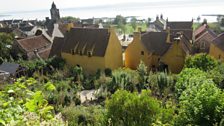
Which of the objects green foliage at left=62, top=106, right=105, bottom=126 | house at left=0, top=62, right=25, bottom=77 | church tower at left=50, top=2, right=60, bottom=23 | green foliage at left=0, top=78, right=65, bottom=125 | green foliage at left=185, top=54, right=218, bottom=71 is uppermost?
church tower at left=50, top=2, right=60, bottom=23

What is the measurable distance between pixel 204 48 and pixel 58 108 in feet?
66.1

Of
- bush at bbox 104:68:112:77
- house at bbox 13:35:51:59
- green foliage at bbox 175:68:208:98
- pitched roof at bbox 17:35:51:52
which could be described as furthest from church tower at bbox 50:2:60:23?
green foliage at bbox 175:68:208:98

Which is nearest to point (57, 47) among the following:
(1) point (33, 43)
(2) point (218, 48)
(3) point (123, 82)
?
(1) point (33, 43)

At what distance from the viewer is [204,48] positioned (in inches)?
1284

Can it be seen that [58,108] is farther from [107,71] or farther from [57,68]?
[57,68]

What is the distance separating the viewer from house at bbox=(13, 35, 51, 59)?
1432 inches

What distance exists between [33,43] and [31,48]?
137 cm

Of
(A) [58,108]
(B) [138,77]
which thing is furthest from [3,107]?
(B) [138,77]

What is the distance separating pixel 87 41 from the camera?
29.7 m

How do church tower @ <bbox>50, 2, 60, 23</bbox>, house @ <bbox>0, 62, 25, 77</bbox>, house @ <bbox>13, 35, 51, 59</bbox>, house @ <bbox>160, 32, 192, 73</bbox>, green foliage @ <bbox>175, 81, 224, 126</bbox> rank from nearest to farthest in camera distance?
green foliage @ <bbox>175, 81, 224, 126</bbox>, house @ <bbox>160, 32, 192, 73</bbox>, house @ <bbox>0, 62, 25, 77</bbox>, house @ <bbox>13, 35, 51, 59</bbox>, church tower @ <bbox>50, 2, 60, 23</bbox>

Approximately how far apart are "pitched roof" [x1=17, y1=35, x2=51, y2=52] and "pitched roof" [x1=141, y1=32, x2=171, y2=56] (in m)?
15.6

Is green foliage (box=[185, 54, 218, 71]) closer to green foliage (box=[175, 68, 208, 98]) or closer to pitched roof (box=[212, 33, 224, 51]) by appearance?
green foliage (box=[175, 68, 208, 98])

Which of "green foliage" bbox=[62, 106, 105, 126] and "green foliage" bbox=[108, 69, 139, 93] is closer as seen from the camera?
"green foliage" bbox=[62, 106, 105, 126]

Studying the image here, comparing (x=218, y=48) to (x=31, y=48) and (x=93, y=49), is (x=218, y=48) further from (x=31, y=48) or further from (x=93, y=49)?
(x=31, y=48)
